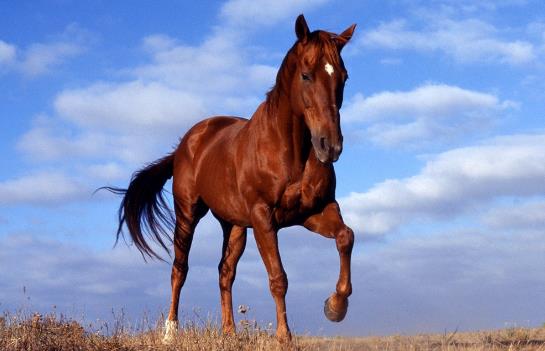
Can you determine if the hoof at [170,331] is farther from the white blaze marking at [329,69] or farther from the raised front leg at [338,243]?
the white blaze marking at [329,69]

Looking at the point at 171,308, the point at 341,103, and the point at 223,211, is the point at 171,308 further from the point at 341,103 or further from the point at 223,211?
the point at 341,103

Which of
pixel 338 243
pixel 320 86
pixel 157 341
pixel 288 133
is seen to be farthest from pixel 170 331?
pixel 320 86

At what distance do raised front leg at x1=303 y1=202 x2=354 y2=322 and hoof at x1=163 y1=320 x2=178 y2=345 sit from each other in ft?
7.12

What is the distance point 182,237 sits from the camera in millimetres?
11227

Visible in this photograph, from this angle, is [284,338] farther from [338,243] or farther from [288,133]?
[288,133]

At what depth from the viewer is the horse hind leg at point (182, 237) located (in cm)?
1100

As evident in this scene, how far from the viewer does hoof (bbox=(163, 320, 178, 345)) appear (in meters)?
9.24

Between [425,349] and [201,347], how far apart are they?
7.79 feet

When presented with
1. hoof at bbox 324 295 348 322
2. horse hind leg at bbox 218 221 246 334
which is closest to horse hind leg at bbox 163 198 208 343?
horse hind leg at bbox 218 221 246 334

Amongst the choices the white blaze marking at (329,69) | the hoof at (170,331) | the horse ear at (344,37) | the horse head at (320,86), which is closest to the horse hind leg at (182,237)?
the hoof at (170,331)

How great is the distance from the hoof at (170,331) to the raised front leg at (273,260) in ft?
5.94

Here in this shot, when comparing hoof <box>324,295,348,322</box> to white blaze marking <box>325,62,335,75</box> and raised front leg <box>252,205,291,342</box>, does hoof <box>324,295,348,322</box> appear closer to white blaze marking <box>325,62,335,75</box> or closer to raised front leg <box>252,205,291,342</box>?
raised front leg <box>252,205,291,342</box>

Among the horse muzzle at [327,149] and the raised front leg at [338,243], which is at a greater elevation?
the horse muzzle at [327,149]

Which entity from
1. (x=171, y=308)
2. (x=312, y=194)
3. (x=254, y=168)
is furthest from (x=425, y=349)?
(x=171, y=308)
